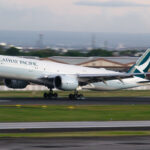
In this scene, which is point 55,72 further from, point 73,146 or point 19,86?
point 73,146

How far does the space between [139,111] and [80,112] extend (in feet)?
15.0

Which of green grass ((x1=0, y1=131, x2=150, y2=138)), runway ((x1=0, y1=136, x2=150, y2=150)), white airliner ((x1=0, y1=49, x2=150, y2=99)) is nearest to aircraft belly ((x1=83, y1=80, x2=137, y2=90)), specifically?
white airliner ((x1=0, y1=49, x2=150, y2=99))

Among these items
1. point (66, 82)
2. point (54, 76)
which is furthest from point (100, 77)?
point (54, 76)

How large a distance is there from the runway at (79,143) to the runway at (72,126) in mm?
3343

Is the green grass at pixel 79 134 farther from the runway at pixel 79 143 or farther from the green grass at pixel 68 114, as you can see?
the green grass at pixel 68 114

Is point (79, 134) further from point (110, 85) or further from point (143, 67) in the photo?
point (143, 67)

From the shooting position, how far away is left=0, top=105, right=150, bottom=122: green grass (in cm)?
3045

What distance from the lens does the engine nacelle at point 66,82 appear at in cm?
4822

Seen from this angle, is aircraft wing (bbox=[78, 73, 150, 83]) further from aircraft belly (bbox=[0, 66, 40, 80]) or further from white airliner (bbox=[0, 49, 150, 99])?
aircraft belly (bbox=[0, 66, 40, 80])

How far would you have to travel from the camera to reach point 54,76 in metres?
49.3

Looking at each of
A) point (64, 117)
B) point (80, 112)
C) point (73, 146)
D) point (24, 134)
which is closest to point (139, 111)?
point (80, 112)

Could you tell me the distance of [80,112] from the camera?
34.7 metres

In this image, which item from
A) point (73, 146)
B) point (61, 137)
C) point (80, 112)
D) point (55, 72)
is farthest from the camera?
point (55, 72)

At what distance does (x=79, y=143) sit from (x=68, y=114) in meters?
13.3
